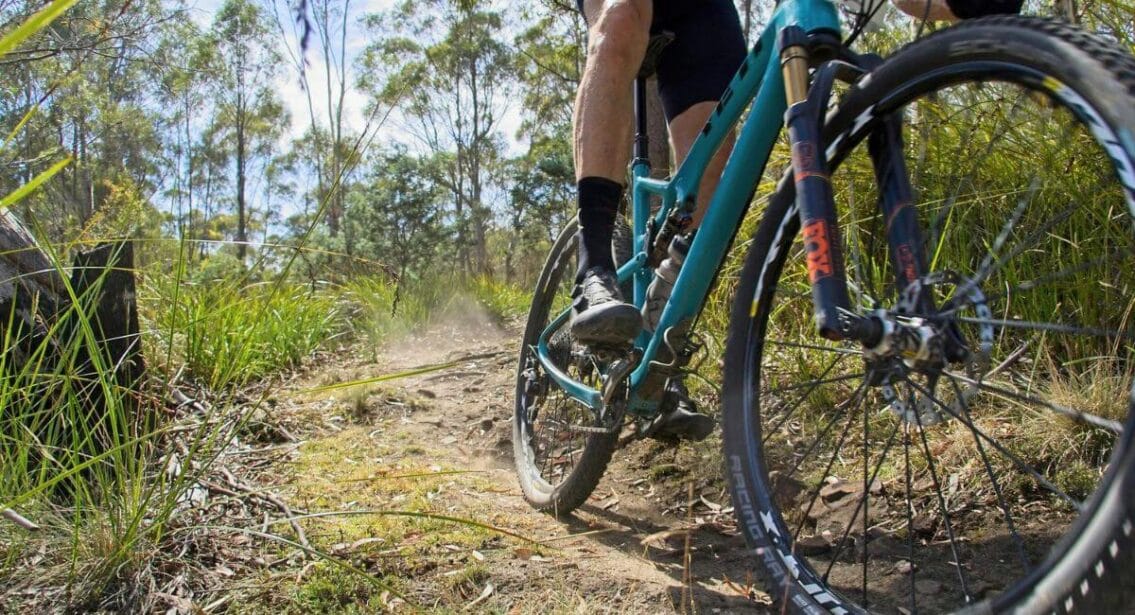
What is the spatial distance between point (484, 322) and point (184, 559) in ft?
20.9

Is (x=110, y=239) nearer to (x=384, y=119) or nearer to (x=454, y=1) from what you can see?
(x=384, y=119)

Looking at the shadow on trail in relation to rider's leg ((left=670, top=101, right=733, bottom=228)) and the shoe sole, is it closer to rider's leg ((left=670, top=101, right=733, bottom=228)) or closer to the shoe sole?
the shoe sole

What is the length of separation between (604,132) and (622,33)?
0.81ft

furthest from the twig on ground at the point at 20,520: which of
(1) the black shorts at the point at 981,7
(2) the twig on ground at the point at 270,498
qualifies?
(1) the black shorts at the point at 981,7

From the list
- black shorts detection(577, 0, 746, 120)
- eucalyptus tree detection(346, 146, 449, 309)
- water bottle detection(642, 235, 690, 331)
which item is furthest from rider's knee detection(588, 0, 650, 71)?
eucalyptus tree detection(346, 146, 449, 309)

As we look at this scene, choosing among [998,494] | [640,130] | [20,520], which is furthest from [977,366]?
[20,520]

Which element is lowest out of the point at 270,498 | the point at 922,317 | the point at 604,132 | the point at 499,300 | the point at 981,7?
the point at 270,498

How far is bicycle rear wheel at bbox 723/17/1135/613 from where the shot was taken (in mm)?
806

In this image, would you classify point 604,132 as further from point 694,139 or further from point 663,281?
point 663,281

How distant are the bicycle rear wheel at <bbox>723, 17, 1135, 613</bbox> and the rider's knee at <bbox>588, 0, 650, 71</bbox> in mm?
639

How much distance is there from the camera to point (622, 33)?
183 cm

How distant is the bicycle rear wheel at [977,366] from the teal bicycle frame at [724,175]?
0.17m

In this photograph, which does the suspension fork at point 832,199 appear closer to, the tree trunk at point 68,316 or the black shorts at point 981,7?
the black shorts at point 981,7

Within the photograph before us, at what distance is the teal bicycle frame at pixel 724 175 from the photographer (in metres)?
1.38
